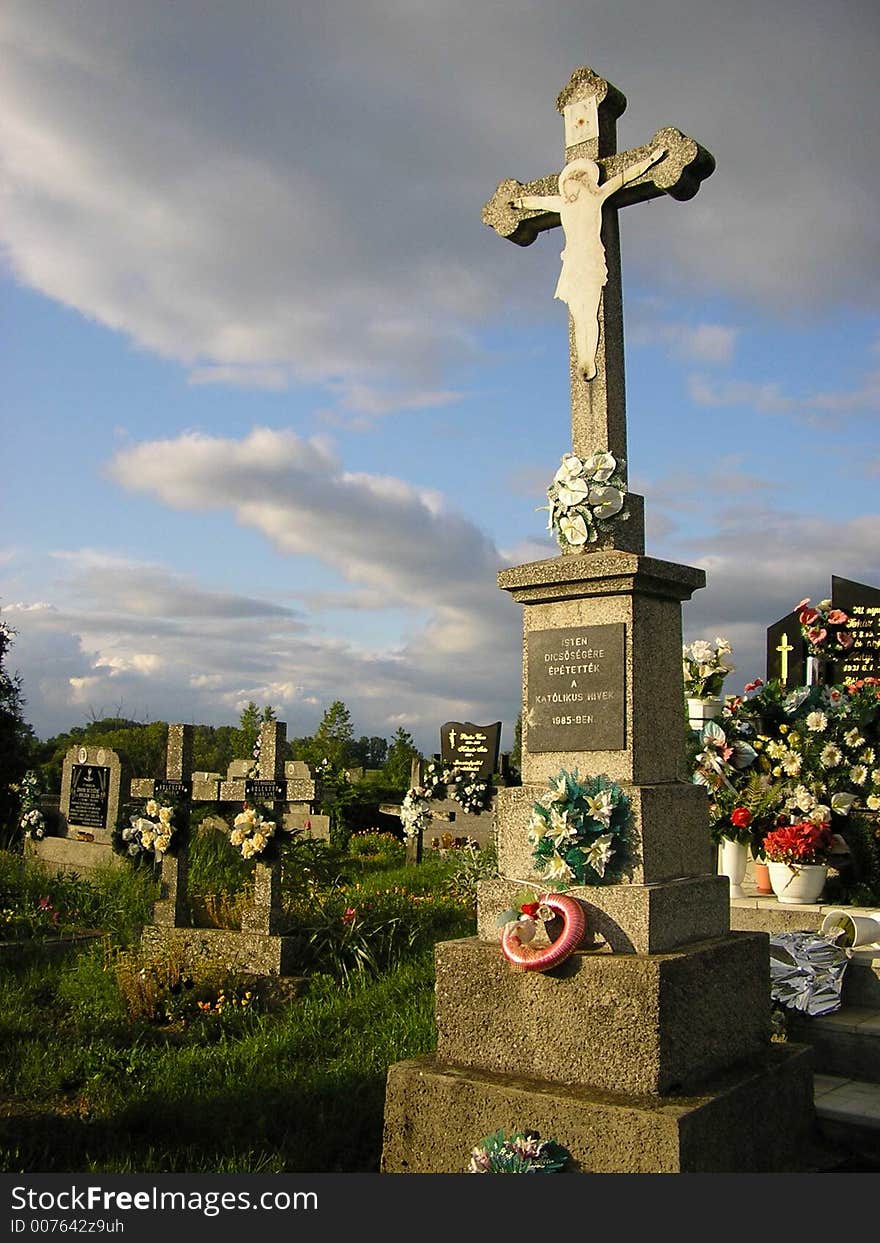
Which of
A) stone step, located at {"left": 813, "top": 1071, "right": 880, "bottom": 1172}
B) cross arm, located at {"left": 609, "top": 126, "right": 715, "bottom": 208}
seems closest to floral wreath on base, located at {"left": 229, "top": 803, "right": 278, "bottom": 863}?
stone step, located at {"left": 813, "top": 1071, "right": 880, "bottom": 1172}

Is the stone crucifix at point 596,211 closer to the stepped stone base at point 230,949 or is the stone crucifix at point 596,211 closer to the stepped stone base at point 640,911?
the stepped stone base at point 640,911

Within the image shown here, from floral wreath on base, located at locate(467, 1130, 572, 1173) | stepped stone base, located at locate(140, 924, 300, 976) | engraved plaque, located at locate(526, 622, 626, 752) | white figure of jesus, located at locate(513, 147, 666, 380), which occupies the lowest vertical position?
floral wreath on base, located at locate(467, 1130, 572, 1173)

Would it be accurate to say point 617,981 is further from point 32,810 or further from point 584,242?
point 32,810

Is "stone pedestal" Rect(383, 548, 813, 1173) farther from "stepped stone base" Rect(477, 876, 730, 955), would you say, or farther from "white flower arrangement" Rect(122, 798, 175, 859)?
"white flower arrangement" Rect(122, 798, 175, 859)

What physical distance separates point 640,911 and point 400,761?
19.1 metres

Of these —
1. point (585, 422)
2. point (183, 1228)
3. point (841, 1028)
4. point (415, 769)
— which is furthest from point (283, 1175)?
point (415, 769)

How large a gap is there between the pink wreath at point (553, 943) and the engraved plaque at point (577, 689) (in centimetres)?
69

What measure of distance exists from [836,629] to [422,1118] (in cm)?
675

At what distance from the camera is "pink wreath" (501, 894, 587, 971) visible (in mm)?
4086

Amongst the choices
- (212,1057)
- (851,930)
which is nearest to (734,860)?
(851,930)

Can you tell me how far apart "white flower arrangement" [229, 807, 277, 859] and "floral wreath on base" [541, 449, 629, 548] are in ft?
11.9

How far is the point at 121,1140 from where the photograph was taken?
446 cm

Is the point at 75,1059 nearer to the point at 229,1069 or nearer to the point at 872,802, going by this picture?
the point at 229,1069

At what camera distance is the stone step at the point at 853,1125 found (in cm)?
442
